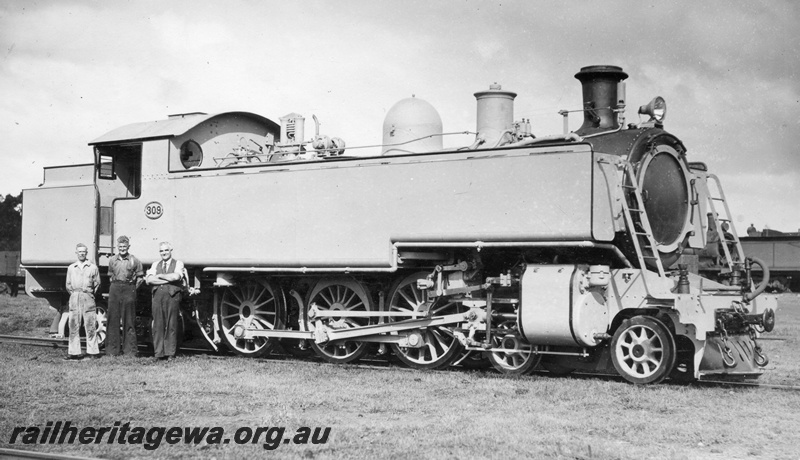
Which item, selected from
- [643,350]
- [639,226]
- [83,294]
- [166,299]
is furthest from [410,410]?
[83,294]

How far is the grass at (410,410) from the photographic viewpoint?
588 centimetres

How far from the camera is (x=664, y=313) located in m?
9.09

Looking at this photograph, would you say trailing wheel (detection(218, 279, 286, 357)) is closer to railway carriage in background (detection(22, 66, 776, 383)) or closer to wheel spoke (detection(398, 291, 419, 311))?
railway carriage in background (detection(22, 66, 776, 383))

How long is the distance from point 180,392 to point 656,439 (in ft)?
14.5

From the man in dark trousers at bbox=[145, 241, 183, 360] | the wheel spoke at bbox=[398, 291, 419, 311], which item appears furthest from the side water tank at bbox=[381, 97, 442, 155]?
the man in dark trousers at bbox=[145, 241, 183, 360]

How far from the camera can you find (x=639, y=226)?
934cm

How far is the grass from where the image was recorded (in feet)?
19.3

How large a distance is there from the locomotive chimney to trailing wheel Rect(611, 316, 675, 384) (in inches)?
A: 90.6

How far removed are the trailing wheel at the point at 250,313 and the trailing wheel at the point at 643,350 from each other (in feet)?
15.0

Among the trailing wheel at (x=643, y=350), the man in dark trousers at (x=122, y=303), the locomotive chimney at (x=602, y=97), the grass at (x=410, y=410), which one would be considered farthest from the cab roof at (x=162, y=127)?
the trailing wheel at (x=643, y=350)

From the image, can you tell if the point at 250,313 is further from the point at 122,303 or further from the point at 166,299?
the point at 122,303

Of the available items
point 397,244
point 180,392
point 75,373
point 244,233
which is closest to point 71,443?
point 180,392

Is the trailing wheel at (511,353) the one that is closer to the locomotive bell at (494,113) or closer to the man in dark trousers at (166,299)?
the locomotive bell at (494,113)

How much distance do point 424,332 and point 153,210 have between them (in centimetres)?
438
